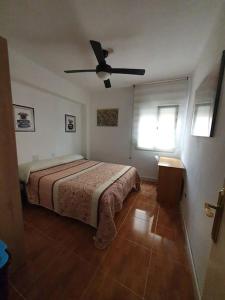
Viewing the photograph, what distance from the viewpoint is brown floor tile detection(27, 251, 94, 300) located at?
41.9 inches

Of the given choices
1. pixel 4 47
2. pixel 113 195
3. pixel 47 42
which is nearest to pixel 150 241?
pixel 113 195

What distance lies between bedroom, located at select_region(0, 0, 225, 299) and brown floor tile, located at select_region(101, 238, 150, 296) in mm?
11

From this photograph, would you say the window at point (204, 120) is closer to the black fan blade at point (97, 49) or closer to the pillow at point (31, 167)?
the black fan blade at point (97, 49)

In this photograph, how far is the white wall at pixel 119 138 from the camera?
3.56 metres

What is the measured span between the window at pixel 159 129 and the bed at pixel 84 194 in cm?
136

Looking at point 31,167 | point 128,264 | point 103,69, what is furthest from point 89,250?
point 103,69

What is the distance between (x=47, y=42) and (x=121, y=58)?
1157 millimetres

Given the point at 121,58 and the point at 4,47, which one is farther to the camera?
the point at 121,58

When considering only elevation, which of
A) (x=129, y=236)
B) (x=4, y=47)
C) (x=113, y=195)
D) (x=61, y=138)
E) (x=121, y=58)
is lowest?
(x=129, y=236)

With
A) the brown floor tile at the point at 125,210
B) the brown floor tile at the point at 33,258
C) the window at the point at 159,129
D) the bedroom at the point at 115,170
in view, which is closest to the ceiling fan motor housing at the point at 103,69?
the bedroom at the point at 115,170

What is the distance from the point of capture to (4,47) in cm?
97

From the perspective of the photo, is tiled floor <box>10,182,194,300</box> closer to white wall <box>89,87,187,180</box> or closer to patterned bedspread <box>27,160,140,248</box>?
patterned bedspread <box>27,160,140,248</box>

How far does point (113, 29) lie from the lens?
5.24ft

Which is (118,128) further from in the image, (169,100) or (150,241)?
(150,241)
